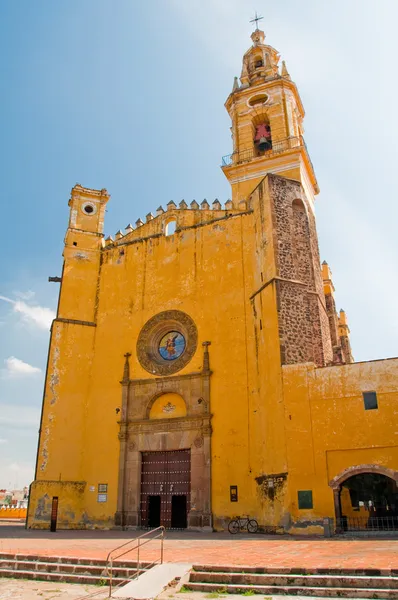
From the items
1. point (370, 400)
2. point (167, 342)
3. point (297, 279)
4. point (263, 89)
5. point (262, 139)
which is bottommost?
point (370, 400)

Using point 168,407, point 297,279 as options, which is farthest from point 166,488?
point 297,279

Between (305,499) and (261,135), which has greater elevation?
(261,135)

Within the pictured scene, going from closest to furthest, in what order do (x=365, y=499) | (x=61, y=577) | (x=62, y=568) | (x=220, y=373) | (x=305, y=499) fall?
(x=61, y=577)
(x=62, y=568)
(x=305, y=499)
(x=365, y=499)
(x=220, y=373)

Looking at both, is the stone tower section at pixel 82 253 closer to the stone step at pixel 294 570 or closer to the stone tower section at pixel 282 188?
the stone tower section at pixel 282 188

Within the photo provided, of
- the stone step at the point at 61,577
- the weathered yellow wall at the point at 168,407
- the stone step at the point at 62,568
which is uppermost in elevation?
the weathered yellow wall at the point at 168,407

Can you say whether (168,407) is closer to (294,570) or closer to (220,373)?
(220,373)

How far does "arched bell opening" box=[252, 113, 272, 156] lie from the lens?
22828 millimetres

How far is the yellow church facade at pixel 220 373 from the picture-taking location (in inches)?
582

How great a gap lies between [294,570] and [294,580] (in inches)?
9.2

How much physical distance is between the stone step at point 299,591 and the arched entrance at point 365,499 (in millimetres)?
7760

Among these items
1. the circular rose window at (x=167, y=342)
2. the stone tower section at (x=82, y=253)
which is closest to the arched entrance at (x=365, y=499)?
the circular rose window at (x=167, y=342)

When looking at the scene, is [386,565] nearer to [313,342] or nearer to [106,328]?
[313,342]

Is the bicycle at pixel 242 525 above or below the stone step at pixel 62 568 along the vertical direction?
above

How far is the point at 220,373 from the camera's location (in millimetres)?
18375
